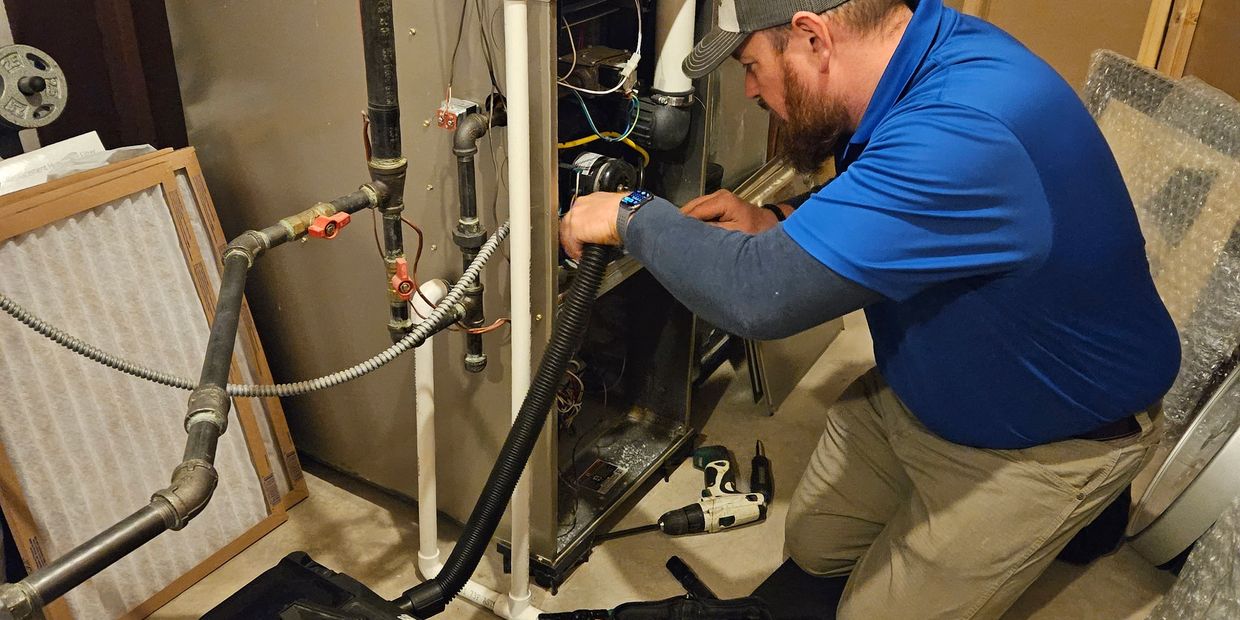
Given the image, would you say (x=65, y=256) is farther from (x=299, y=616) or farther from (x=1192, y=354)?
(x=1192, y=354)

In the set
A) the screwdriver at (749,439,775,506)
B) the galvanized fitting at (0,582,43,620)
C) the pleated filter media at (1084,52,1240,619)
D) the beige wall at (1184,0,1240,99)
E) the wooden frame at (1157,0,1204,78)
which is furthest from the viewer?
the wooden frame at (1157,0,1204,78)

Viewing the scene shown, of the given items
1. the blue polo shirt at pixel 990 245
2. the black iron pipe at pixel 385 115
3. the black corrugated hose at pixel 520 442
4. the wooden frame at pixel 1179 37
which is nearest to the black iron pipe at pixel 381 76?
the black iron pipe at pixel 385 115

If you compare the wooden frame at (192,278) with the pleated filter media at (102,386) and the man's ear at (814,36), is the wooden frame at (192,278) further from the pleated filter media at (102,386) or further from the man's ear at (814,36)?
the man's ear at (814,36)

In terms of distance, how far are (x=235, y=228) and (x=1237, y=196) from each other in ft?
6.98

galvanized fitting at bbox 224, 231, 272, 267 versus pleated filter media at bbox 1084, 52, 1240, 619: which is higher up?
galvanized fitting at bbox 224, 231, 272, 267

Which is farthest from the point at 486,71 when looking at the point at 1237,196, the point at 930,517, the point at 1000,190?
the point at 1237,196

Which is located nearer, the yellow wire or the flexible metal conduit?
the flexible metal conduit

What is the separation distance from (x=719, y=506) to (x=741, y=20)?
1176 mm

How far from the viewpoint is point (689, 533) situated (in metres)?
2.14

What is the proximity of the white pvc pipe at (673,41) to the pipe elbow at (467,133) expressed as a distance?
491 millimetres

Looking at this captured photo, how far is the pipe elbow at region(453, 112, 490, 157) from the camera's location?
147cm

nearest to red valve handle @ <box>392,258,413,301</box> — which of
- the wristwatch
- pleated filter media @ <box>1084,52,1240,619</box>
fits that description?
the wristwatch

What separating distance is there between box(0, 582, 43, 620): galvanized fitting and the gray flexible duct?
17.9 inches

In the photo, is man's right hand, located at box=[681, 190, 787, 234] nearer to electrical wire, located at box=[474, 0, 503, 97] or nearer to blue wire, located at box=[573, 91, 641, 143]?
blue wire, located at box=[573, 91, 641, 143]
